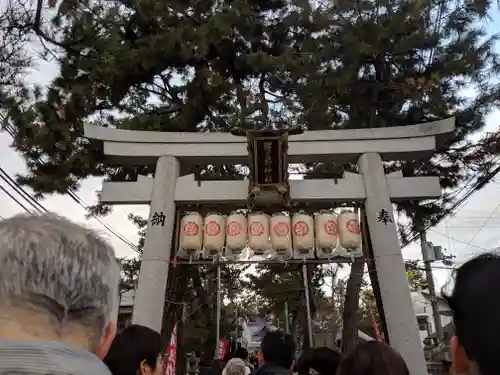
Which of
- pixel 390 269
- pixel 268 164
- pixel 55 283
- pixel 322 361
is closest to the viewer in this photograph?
pixel 55 283

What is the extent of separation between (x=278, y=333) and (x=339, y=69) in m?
4.61

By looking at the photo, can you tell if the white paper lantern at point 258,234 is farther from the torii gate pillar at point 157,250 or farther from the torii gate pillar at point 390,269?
the torii gate pillar at point 390,269

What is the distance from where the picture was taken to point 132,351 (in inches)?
79.4

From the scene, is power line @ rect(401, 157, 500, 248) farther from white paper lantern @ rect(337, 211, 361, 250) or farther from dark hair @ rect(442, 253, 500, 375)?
dark hair @ rect(442, 253, 500, 375)

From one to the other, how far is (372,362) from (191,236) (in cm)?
415

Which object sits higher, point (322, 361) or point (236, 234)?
point (236, 234)

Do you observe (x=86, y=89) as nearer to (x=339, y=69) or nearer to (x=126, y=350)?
Result: (x=339, y=69)

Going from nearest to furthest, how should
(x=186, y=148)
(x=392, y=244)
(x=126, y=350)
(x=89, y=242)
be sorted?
(x=89, y=242) → (x=126, y=350) → (x=392, y=244) → (x=186, y=148)

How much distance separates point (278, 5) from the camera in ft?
25.4

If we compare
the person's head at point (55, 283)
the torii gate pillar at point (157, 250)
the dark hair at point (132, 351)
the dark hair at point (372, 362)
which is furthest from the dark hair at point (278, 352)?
the torii gate pillar at point (157, 250)

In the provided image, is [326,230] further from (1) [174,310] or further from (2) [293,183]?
(1) [174,310]

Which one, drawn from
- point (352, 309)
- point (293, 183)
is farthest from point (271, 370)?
point (352, 309)

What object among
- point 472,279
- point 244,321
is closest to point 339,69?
point 472,279

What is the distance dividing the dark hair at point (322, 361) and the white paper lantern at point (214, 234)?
2.95 meters
